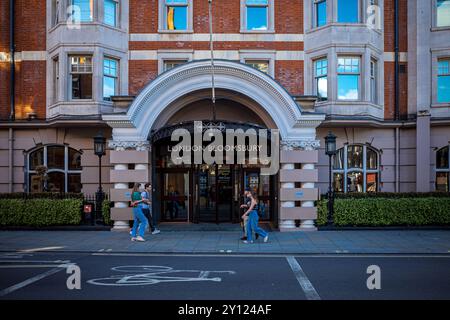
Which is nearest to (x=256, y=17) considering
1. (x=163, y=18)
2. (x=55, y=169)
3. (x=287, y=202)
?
(x=163, y=18)

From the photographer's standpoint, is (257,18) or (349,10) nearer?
(349,10)

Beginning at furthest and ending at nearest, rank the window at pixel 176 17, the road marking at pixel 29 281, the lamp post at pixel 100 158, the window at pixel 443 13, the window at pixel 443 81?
the window at pixel 176 17 → the window at pixel 443 81 → the window at pixel 443 13 → the lamp post at pixel 100 158 → the road marking at pixel 29 281

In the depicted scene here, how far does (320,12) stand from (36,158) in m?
13.3

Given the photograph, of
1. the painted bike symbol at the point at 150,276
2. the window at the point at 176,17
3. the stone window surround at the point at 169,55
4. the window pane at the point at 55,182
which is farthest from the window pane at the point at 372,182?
the window pane at the point at 55,182

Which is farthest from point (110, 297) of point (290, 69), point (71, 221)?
point (290, 69)

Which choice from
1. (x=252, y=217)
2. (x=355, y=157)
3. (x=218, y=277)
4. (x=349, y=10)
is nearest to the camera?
(x=218, y=277)

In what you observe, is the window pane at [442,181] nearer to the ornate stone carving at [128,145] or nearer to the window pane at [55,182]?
the ornate stone carving at [128,145]

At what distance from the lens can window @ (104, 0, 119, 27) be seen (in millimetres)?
16406

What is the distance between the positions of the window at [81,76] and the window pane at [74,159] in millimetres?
2335

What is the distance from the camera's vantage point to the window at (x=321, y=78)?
53.6 feet

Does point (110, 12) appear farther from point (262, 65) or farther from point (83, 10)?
point (262, 65)

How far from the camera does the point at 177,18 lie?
55.4 ft

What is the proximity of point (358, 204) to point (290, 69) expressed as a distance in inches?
241
